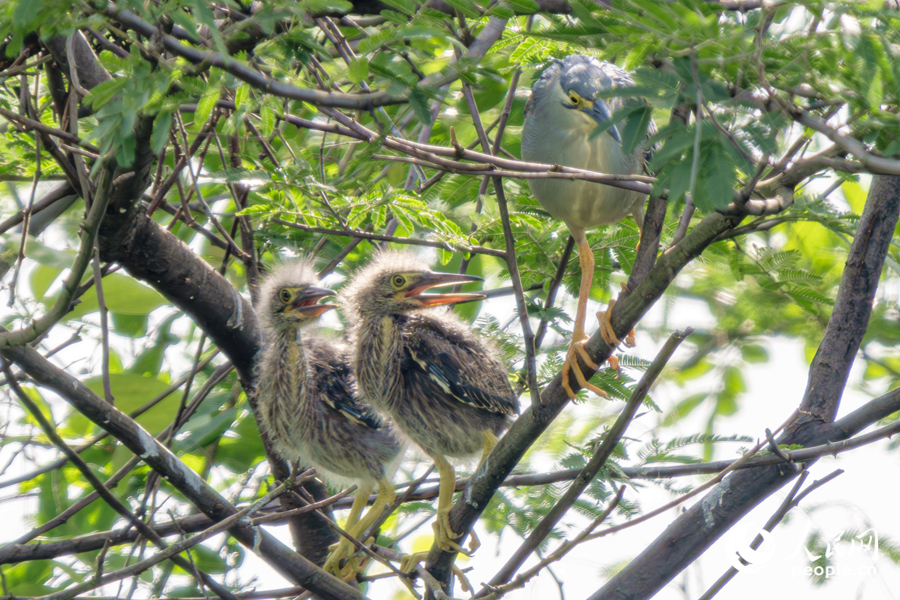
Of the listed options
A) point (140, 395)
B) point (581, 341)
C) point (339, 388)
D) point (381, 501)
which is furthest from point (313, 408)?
point (581, 341)

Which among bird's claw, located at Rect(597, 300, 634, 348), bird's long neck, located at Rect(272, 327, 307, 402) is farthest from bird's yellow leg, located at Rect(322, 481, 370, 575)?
bird's claw, located at Rect(597, 300, 634, 348)

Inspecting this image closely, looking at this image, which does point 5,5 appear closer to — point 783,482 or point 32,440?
point 32,440

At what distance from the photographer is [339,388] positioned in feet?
10.8

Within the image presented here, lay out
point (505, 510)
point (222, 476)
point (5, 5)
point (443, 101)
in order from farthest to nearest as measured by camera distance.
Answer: point (222, 476) → point (505, 510) → point (443, 101) → point (5, 5)

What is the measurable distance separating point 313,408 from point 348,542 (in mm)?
564

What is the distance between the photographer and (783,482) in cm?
275

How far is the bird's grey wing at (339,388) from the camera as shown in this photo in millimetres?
3217

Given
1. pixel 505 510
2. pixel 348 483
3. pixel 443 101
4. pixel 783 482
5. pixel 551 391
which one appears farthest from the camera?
pixel 348 483

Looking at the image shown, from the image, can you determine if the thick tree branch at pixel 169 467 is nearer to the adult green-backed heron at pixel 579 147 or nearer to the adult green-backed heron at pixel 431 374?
the adult green-backed heron at pixel 431 374

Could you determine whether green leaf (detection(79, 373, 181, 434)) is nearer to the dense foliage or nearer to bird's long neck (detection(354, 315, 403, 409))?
the dense foliage

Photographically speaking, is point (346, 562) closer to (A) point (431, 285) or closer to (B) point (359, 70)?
(A) point (431, 285)

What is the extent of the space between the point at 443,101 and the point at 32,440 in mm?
2609

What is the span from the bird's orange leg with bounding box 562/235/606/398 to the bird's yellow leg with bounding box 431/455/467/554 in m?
0.69

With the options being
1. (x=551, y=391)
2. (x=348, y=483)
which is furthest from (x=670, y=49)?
(x=348, y=483)
